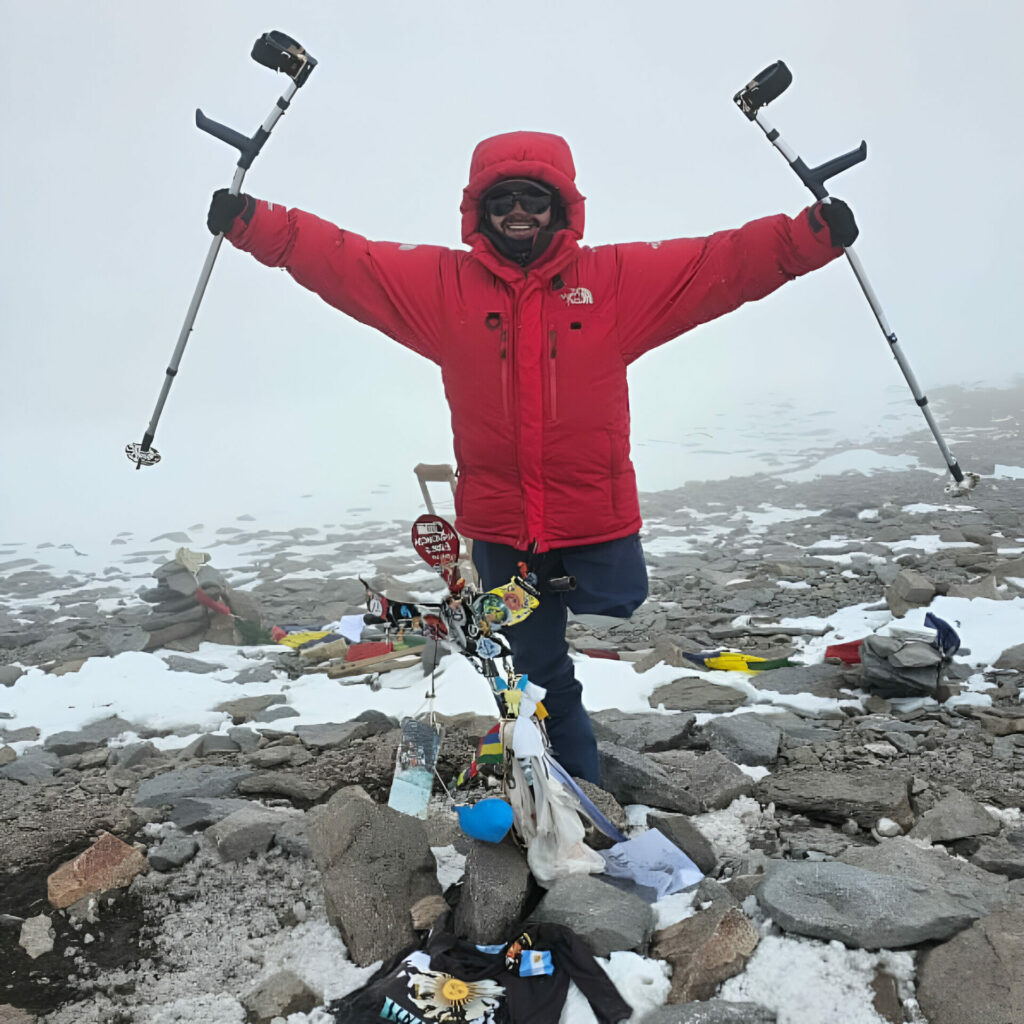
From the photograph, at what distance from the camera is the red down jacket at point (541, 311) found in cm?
311

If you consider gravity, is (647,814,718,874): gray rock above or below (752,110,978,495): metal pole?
below

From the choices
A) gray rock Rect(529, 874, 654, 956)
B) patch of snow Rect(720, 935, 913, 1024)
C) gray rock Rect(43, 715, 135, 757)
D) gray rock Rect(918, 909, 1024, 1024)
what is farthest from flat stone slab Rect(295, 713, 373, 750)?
gray rock Rect(918, 909, 1024, 1024)

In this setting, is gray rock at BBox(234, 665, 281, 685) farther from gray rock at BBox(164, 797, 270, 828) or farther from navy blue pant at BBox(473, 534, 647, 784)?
navy blue pant at BBox(473, 534, 647, 784)

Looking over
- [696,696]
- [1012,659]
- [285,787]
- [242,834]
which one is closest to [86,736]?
[285,787]

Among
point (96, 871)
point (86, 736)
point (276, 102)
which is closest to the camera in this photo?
point (96, 871)

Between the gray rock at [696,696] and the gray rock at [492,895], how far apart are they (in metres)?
2.81

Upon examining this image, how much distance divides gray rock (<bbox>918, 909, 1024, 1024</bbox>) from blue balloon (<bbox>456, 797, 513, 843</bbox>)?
1.24 metres

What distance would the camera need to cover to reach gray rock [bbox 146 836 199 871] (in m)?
3.40

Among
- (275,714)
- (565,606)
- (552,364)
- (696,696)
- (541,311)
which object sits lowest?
(696,696)

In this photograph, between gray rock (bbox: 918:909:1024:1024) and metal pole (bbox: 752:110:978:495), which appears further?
metal pole (bbox: 752:110:978:495)

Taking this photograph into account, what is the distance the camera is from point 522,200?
10.4 feet

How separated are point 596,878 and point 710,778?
3.94ft

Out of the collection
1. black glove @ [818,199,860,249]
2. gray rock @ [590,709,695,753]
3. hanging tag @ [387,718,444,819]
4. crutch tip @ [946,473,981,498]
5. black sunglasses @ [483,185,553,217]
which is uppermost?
black sunglasses @ [483,185,553,217]

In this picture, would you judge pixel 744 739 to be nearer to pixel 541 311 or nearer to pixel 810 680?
pixel 810 680
